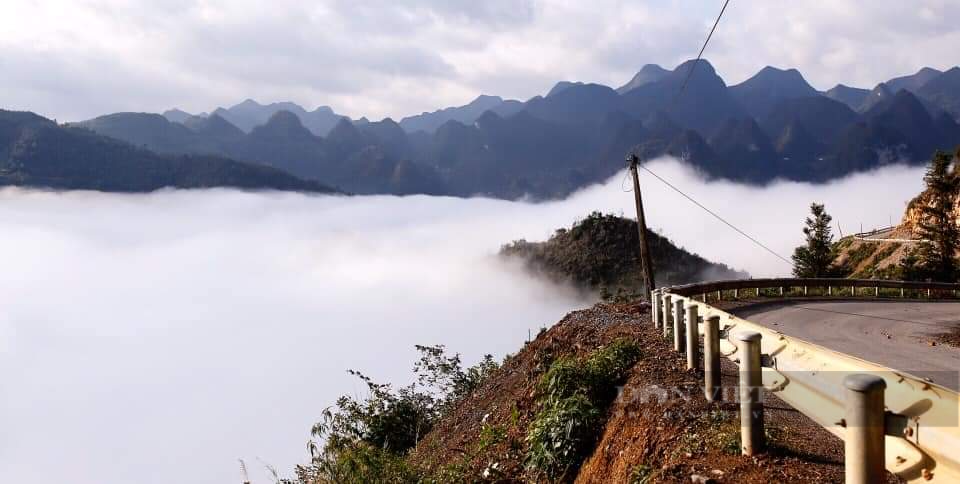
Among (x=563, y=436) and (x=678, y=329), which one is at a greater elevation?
(x=678, y=329)

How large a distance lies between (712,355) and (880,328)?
38.3ft

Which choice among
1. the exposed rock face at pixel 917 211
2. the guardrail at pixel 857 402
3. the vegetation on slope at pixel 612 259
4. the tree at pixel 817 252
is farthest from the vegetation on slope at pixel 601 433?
the vegetation on slope at pixel 612 259

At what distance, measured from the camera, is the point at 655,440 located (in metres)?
5.07

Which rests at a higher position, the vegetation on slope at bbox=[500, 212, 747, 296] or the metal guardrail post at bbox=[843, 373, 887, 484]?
the metal guardrail post at bbox=[843, 373, 887, 484]

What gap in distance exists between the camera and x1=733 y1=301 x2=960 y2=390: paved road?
963 cm

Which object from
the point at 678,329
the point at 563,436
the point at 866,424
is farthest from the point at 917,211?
the point at 866,424

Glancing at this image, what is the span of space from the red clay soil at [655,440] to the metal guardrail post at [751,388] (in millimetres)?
147

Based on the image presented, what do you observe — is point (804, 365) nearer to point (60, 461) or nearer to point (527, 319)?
point (527, 319)

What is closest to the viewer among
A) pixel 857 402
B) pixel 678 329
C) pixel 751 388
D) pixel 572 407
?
pixel 857 402

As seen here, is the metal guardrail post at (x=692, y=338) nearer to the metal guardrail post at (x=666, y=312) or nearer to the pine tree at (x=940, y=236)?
the metal guardrail post at (x=666, y=312)

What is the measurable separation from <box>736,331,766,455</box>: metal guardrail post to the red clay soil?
0.48 ft

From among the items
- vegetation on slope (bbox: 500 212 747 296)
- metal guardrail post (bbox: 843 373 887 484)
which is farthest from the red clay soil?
vegetation on slope (bbox: 500 212 747 296)

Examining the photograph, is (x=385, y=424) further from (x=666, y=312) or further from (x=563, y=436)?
(x=563, y=436)

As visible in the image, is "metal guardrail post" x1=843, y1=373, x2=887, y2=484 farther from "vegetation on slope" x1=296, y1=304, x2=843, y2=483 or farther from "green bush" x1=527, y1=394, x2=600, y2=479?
"green bush" x1=527, y1=394, x2=600, y2=479
